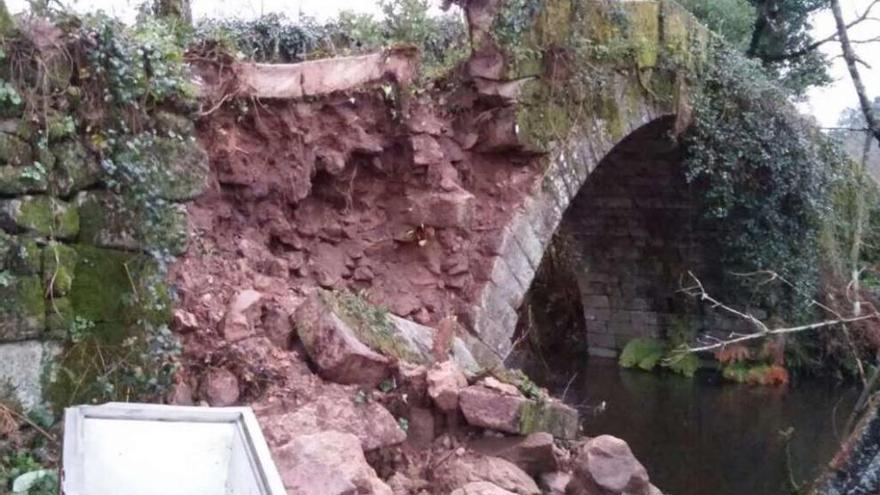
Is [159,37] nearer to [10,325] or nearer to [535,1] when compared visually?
[10,325]

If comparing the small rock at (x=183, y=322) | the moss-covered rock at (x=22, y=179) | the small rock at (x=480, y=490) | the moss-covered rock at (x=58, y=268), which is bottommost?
the small rock at (x=480, y=490)

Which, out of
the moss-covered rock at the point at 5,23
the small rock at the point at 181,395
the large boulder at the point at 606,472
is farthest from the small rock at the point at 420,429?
the moss-covered rock at the point at 5,23

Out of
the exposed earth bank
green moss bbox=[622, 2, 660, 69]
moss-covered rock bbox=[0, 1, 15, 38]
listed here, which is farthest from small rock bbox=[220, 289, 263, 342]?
green moss bbox=[622, 2, 660, 69]

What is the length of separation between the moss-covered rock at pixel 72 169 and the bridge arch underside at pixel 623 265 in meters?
7.77

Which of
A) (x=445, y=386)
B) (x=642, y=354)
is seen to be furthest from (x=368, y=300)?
(x=642, y=354)

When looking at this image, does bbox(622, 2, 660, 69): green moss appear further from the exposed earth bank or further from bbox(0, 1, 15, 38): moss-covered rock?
bbox(0, 1, 15, 38): moss-covered rock

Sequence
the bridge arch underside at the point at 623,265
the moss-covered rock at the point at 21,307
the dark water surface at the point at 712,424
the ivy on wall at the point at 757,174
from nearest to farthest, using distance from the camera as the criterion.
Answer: the moss-covered rock at the point at 21,307
the dark water surface at the point at 712,424
the ivy on wall at the point at 757,174
the bridge arch underside at the point at 623,265

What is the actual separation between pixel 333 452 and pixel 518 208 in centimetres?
303

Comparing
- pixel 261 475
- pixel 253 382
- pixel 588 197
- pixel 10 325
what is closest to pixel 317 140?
pixel 253 382

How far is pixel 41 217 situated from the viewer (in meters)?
3.74

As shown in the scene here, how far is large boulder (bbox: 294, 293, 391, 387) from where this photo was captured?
432 centimetres

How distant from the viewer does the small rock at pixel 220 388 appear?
13.4 feet

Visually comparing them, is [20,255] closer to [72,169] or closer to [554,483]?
[72,169]

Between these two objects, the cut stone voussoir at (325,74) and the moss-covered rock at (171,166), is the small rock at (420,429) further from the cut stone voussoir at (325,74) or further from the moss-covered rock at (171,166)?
the cut stone voussoir at (325,74)
